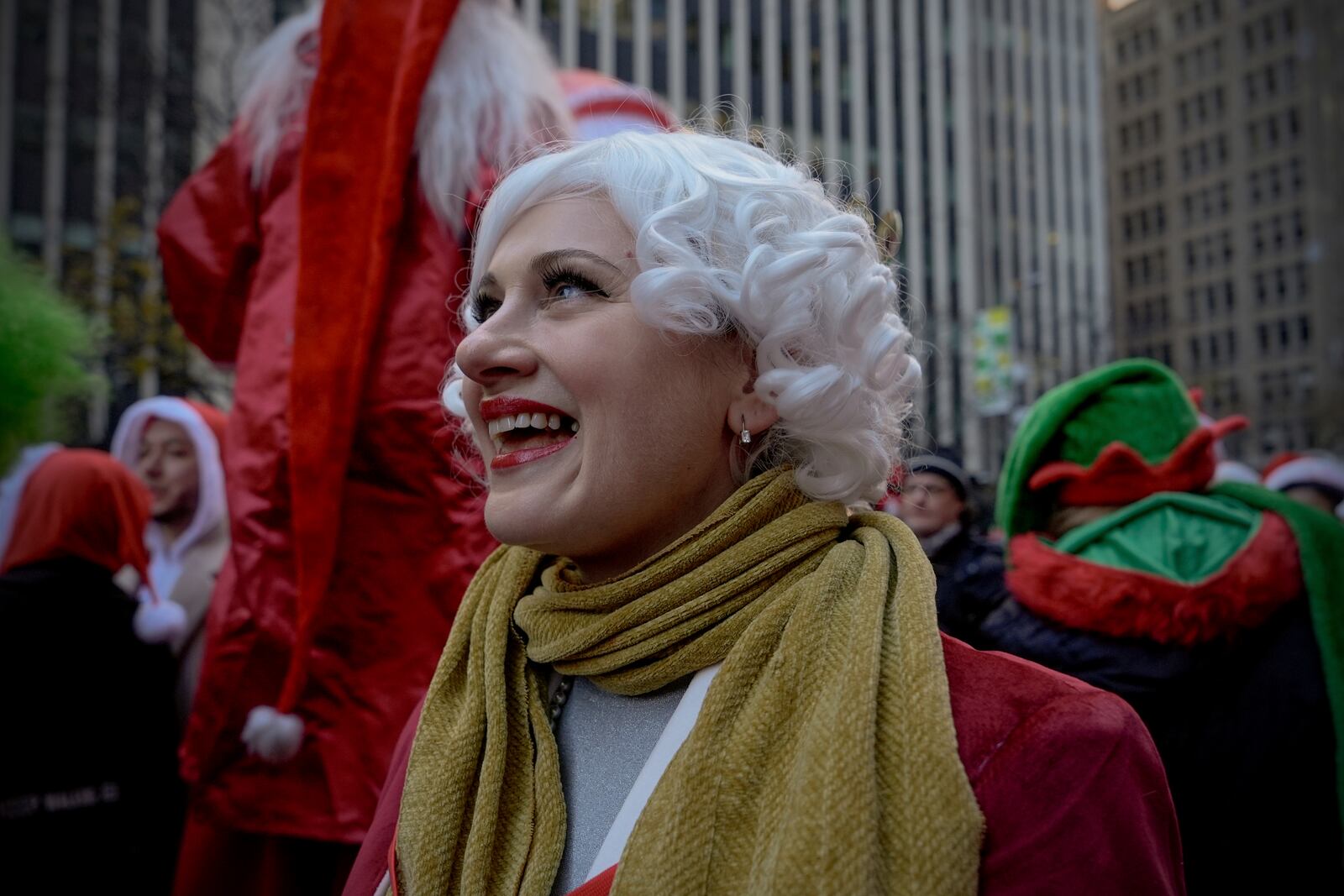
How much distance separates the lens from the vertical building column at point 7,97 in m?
22.7

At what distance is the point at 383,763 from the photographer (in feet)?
7.29

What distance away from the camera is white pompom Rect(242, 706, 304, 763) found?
216 centimetres

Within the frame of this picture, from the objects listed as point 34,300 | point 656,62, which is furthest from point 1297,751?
point 656,62

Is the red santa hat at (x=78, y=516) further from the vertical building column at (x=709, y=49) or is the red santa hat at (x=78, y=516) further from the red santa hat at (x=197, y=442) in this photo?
the vertical building column at (x=709, y=49)

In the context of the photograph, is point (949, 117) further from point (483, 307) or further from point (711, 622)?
point (711, 622)

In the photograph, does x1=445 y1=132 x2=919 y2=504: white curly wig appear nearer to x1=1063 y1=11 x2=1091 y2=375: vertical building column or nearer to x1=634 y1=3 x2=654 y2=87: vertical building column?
x1=634 y1=3 x2=654 y2=87: vertical building column

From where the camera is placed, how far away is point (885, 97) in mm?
42688

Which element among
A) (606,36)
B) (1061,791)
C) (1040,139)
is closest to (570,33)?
(606,36)

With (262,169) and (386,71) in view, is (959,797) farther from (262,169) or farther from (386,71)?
(262,169)

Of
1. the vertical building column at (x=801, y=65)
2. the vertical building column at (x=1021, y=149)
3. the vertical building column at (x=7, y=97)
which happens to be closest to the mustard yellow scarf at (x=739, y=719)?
the vertical building column at (x=7, y=97)

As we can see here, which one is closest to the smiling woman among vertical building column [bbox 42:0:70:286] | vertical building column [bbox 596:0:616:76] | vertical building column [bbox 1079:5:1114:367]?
vertical building column [bbox 42:0:70:286]

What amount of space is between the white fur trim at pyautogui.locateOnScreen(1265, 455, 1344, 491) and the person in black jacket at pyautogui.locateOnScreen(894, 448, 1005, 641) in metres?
2.11

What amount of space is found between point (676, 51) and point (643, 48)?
1.48 meters

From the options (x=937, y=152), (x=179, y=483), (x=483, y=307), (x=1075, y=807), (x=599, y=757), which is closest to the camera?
(x=1075, y=807)
